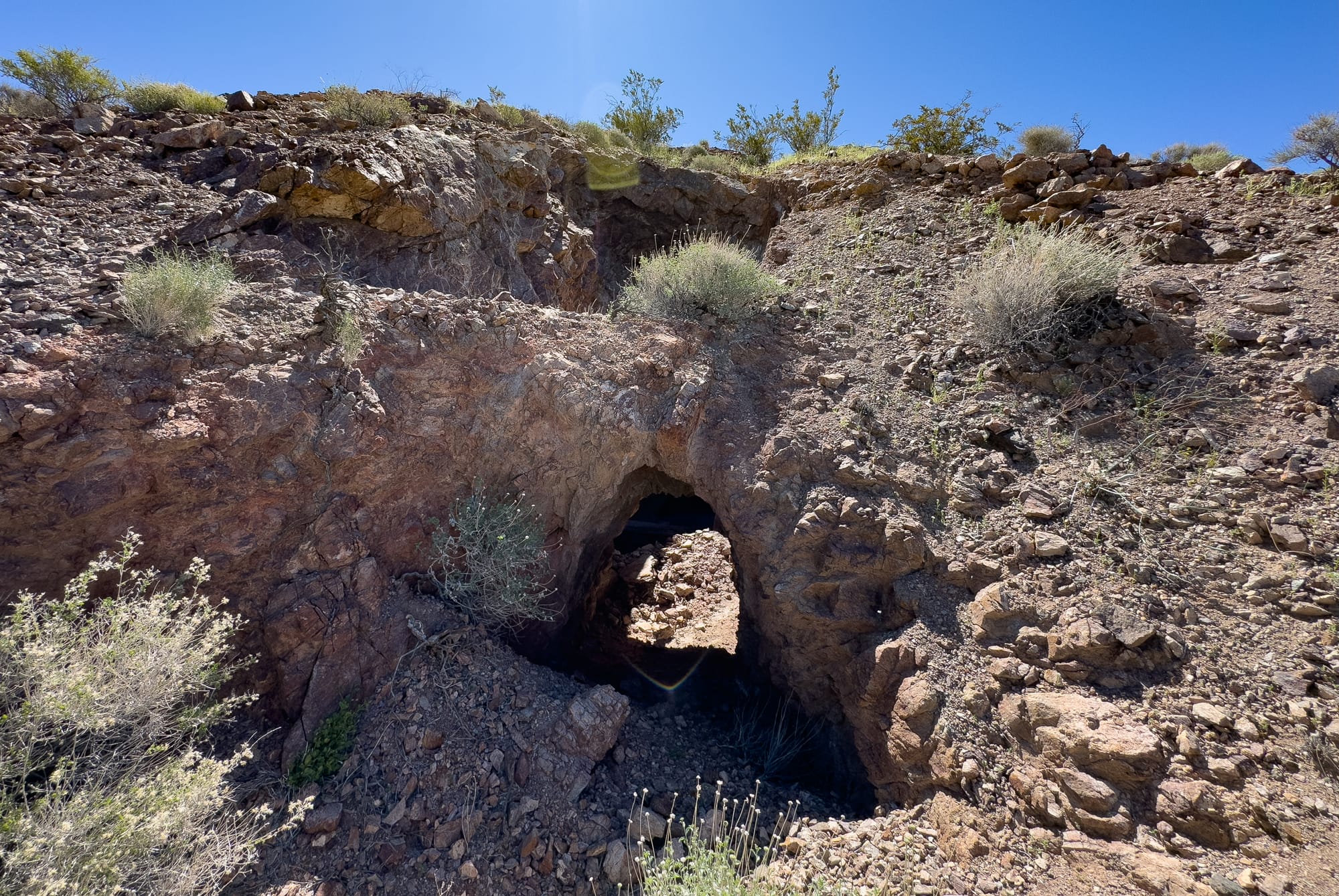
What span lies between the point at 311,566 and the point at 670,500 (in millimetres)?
5826

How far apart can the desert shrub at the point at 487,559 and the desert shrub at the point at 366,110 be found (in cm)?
430

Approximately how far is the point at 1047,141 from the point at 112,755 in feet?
35.1

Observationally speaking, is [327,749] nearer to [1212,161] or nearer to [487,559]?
[487,559]

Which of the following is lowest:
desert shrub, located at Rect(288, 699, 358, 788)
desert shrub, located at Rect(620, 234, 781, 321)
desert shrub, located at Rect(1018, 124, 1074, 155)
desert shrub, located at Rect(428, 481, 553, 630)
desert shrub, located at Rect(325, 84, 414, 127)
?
desert shrub, located at Rect(288, 699, 358, 788)

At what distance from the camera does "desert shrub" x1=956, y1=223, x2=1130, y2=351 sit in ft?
13.5

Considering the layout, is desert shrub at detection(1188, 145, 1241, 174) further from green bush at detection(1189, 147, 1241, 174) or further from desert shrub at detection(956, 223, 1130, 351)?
desert shrub at detection(956, 223, 1130, 351)

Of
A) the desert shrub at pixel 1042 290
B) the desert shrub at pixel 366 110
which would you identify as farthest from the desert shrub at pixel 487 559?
the desert shrub at pixel 366 110

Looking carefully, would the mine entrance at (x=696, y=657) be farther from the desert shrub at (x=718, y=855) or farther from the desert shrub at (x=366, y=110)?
the desert shrub at (x=366, y=110)

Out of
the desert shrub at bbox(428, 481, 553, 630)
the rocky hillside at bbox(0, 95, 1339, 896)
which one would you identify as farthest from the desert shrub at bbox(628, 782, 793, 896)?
the desert shrub at bbox(428, 481, 553, 630)

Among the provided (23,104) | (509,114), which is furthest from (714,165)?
(23,104)

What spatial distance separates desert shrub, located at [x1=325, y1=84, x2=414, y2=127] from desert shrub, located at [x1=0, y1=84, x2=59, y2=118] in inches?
93.4

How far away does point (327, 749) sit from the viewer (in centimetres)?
304

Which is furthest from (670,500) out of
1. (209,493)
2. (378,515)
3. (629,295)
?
(209,493)

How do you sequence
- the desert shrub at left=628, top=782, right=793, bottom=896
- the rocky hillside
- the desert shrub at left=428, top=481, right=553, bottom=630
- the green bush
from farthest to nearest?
the green bush, the desert shrub at left=428, top=481, right=553, bottom=630, the rocky hillside, the desert shrub at left=628, top=782, right=793, bottom=896
